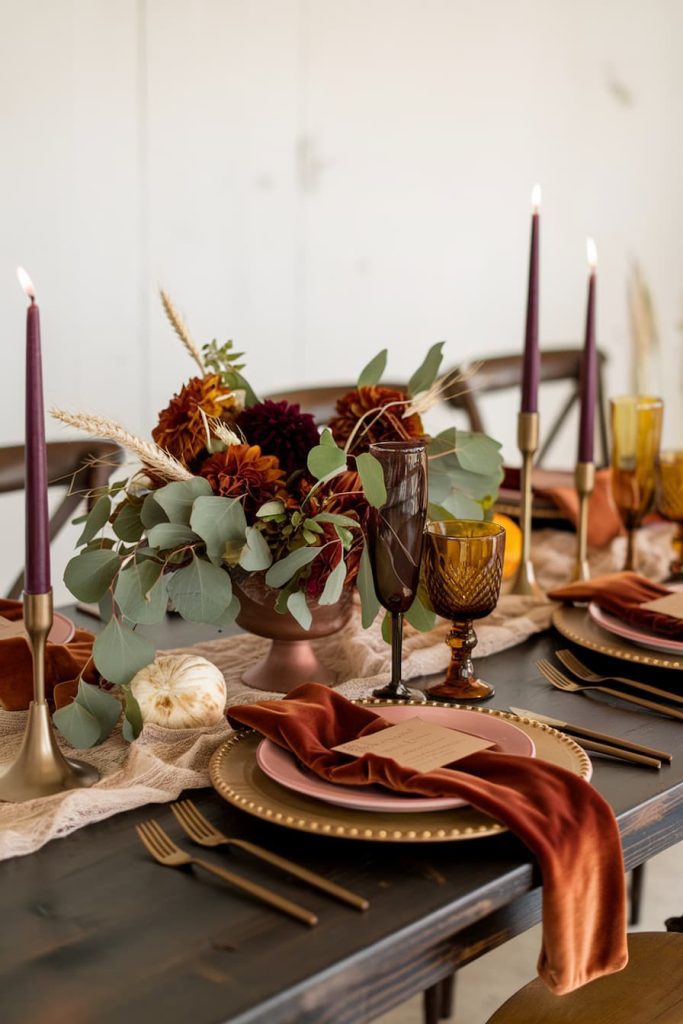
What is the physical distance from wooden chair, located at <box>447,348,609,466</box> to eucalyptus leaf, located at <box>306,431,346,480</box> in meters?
1.45

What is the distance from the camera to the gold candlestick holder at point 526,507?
145 centimetres

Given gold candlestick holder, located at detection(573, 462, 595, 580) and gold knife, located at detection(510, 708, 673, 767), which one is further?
gold candlestick holder, located at detection(573, 462, 595, 580)

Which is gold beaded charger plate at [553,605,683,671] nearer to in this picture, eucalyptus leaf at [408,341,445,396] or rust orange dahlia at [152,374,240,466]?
eucalyptus leaf at [408,341,445,396]

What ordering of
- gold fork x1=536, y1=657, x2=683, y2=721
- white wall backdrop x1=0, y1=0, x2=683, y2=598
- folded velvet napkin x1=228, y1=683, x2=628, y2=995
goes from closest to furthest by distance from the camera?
folded velvet napkin x1=228, y1=683, x2=628, y2=995, gold fork x1=536, y1=657, x2=683, y2=721, white wall backdrop x1=0, y1=0, x2=683, y2=598

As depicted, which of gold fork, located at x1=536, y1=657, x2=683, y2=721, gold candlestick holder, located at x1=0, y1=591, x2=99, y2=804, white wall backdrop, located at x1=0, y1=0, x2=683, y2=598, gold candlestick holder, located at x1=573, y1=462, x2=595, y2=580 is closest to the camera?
gold candlestick holder, located at x1=0, y1=591, x2=99, y2=804

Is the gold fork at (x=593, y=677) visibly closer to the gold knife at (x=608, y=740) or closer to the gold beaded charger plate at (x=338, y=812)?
the gold knife at (x=608, y=740)

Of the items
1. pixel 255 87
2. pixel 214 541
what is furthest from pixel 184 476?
pixel 255 87

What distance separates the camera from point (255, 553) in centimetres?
99

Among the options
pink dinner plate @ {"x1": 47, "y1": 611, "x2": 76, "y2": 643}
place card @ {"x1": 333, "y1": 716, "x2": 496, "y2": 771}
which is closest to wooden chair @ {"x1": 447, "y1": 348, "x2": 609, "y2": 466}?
pink dinner plate @ {"x1": 47, "y1": 611, "x2": 76, "y2": 643}

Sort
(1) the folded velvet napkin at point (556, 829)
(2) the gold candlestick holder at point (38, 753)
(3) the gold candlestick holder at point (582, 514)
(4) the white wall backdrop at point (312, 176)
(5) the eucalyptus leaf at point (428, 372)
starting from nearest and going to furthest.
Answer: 1. (1) the folded velvet napkin at point (556, 829)
2. (2) the gold candlestick holder at point (38, 753)
3. (5) the eucalyptus leaf at point (428, 372)
4. (3) the gold candlestick holder at point (582, 514)
5. (4) the white wall backdrop at point (312, 176)

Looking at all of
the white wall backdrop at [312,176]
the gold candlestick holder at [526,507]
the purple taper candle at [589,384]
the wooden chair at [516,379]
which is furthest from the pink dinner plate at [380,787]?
the white wall backdrop at [312,176]

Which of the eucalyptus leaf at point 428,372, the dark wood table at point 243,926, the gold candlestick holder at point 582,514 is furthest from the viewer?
the gold candlestick holder at point 582,514

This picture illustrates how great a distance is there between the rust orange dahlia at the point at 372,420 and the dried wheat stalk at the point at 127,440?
0.65 feet

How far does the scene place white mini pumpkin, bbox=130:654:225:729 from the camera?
987 millimetres
